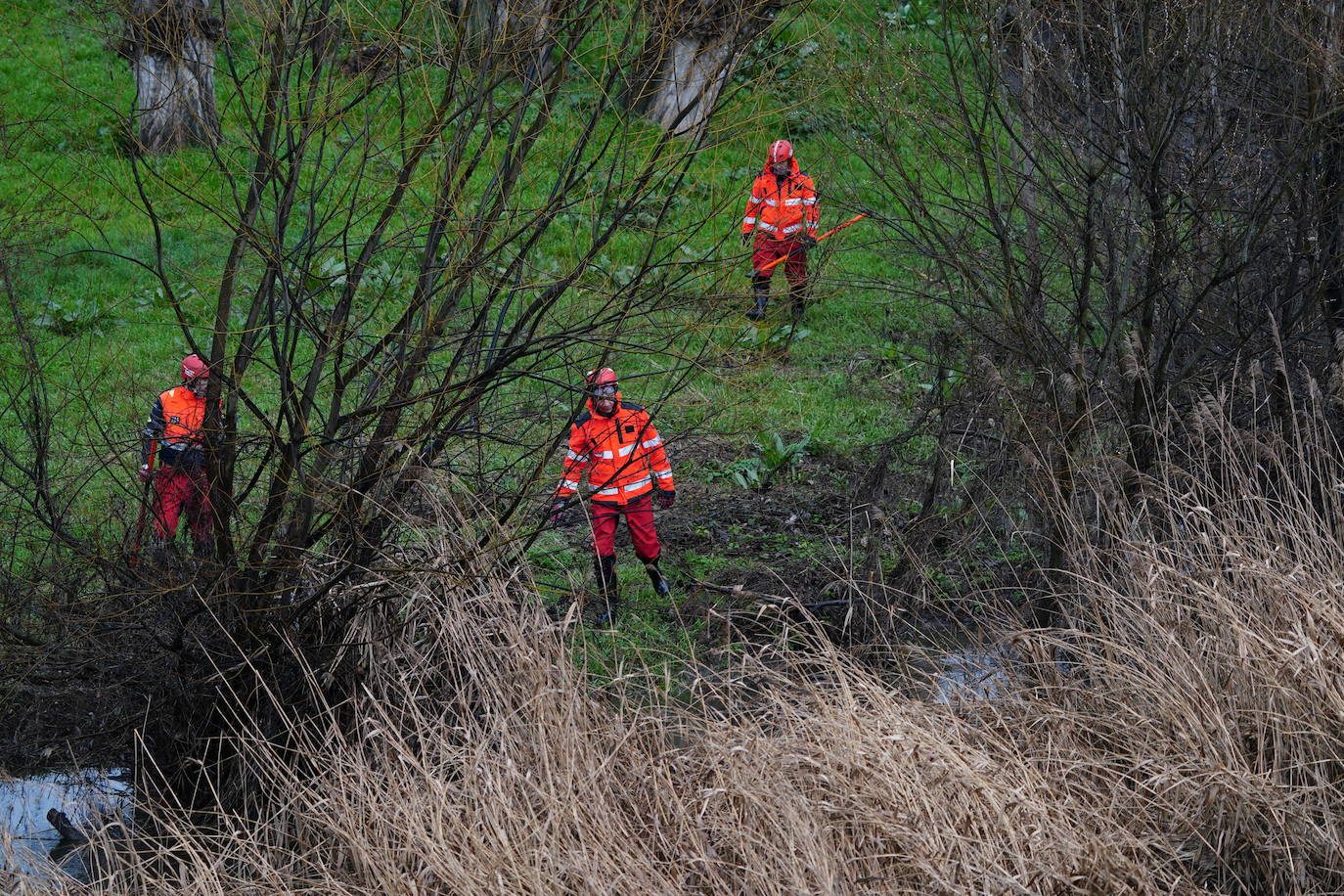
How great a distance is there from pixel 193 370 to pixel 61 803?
6.52 ft

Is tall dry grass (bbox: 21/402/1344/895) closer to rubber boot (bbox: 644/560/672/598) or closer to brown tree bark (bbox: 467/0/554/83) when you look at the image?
brown tree bark (bbox: 467/0/554/83)

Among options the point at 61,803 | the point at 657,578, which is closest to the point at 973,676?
the point at 657,578

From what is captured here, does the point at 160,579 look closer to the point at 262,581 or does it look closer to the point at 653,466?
the point at 262,581

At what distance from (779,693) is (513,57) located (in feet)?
8.76

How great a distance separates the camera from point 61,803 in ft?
18.8

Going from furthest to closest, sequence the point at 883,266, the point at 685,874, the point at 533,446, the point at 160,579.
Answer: the point at 883,266 → the point at 533,446 → the point at 160,579 → the point at 685,874

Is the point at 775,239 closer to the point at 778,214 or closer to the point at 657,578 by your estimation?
the point at 778,214

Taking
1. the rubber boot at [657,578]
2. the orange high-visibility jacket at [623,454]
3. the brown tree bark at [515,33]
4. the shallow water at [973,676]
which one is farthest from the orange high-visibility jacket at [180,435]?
the shallow water at [973,676]

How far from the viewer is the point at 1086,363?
664 cm

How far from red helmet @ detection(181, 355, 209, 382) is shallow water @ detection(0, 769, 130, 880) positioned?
68.8 inches

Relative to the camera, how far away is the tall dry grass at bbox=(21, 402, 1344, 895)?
13.1ft

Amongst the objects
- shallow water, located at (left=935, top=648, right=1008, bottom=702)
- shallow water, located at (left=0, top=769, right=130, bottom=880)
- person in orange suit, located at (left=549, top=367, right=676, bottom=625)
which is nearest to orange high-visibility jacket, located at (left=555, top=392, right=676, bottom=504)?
person in orange suit, located at (left=549, top=367, right=676, bottom=625)

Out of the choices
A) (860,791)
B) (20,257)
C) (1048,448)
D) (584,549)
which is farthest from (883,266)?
(860,791)

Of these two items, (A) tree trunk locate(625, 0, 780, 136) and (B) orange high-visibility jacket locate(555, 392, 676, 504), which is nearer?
(A) tree trunk locate(625, 0, 780, 136)
